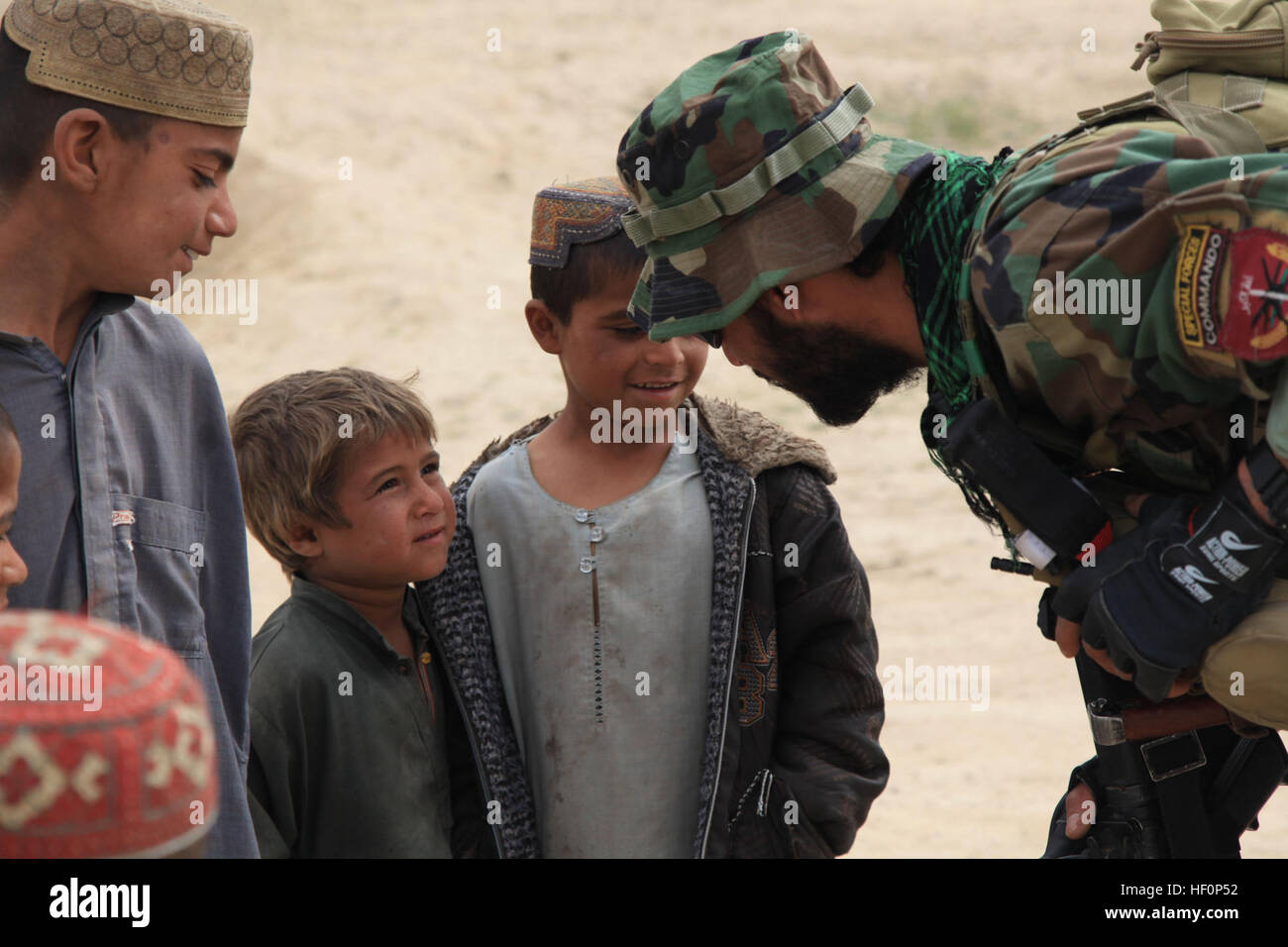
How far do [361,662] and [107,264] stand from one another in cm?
94

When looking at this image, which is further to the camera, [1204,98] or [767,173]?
[767,173]

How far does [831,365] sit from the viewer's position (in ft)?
9.24

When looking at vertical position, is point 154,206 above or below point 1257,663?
above

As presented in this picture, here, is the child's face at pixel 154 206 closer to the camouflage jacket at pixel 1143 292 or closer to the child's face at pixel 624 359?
the child's face at pixel 624 359

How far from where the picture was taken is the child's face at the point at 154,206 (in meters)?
2.56

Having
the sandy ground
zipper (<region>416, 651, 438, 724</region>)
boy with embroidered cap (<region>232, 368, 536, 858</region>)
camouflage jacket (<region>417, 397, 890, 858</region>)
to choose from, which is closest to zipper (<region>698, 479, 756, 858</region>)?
camouflage jacket (<region>417, 397, 890, 858</region>)

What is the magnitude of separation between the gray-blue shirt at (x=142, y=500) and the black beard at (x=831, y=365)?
106 centimetres

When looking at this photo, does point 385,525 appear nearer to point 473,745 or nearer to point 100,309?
point 473,745

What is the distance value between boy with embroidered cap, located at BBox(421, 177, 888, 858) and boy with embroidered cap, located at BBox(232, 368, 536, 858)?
12 cm

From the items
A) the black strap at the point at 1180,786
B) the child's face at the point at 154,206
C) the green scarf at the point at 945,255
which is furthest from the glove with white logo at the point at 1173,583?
the child's face at the point at 154,206

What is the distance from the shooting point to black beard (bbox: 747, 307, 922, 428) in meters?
2.76

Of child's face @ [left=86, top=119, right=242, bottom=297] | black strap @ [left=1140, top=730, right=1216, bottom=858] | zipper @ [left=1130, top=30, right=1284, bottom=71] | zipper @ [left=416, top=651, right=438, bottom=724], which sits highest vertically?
zipper @ [left=1130, top=30, right=1284, bottom=71]

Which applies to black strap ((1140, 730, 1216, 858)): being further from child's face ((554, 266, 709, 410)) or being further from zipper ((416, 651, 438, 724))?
Result: zipper ((416, 651, 438, 724))

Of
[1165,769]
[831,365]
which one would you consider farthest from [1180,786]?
[831,365]
